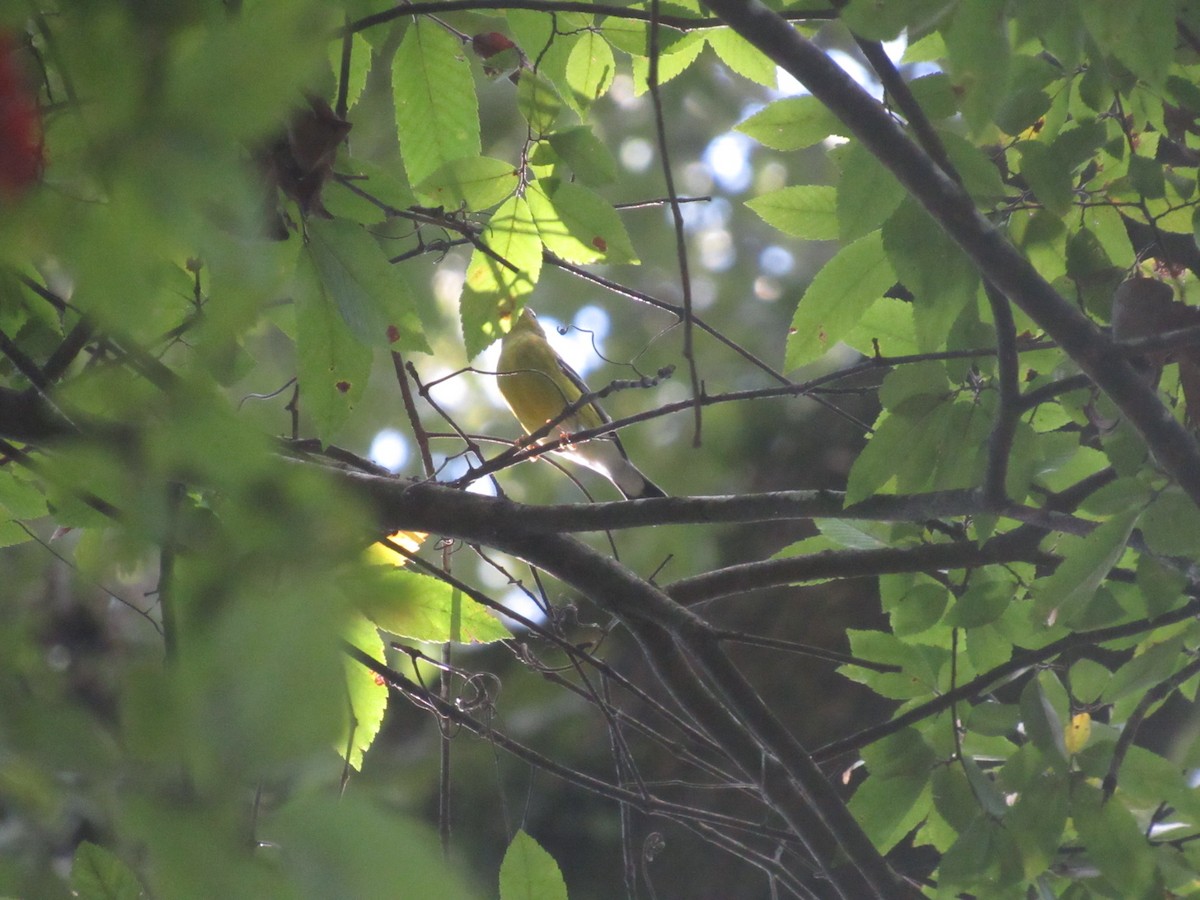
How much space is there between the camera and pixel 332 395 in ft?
6.07

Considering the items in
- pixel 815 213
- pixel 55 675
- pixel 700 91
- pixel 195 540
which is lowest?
pixel 55 675

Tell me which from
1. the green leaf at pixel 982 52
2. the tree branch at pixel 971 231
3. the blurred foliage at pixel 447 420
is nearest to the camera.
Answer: the blurred foliage at pixel 447 420

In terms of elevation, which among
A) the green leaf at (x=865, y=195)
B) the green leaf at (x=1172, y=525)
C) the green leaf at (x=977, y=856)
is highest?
the green leaf at (x=865, y=195)

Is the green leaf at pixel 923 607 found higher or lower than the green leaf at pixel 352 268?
lower

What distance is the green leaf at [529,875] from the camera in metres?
1.58

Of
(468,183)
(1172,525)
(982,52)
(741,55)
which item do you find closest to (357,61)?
(468,183)

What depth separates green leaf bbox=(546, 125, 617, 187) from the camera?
1.84 metres

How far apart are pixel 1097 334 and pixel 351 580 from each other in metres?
1.38

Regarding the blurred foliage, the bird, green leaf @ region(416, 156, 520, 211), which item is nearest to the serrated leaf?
the blurred foliage

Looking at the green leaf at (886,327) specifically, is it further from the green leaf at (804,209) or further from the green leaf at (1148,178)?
the green leaf at (1148,178)

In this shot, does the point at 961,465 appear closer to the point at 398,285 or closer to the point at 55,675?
the point at 398,285

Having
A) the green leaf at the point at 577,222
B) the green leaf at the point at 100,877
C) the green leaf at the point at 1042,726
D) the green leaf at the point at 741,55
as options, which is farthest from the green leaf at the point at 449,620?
the green leaf at the point at 741,55

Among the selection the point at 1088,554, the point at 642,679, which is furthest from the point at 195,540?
the point at 642,679

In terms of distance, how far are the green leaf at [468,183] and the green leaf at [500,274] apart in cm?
4
